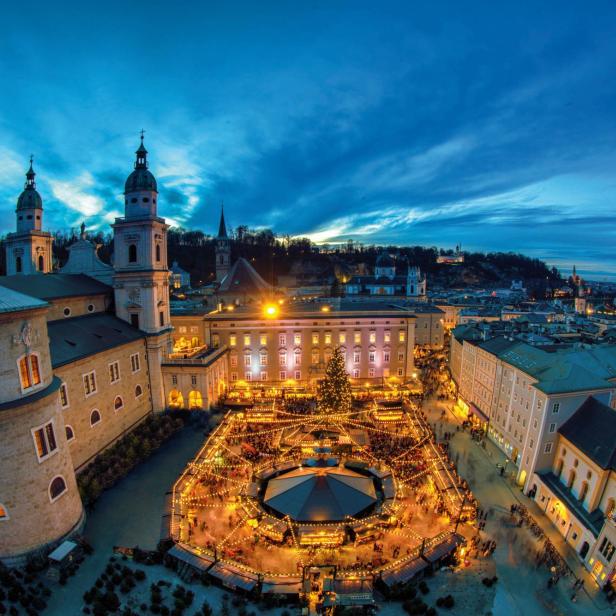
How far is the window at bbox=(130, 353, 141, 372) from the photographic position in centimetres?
3228

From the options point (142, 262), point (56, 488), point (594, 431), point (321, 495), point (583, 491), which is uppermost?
point (142, 262)

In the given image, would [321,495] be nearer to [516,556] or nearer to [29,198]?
[516,556]

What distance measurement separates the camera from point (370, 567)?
18234mm

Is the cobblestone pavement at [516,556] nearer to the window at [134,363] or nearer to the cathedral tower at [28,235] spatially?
the window at [134,363]

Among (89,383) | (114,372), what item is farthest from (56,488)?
(114,372)

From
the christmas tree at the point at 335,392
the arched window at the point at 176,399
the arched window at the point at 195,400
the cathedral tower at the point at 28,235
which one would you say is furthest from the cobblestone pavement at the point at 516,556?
the cathedral tower at the point at 28,235

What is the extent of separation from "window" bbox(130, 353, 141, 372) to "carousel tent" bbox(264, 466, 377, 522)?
16.7 m

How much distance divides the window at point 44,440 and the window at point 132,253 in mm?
18697

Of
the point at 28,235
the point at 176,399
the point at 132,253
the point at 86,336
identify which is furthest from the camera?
the point at 28,235

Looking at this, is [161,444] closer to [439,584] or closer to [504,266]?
[439,584]

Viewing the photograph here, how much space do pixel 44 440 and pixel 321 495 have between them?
1458 centimetres

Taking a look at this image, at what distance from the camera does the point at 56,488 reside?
19.4 m

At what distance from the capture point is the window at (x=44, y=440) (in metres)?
18.5

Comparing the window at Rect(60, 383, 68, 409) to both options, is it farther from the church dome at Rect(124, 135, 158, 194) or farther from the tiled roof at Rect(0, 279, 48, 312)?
the church dome at Rect(124, 135, 158, 194)
